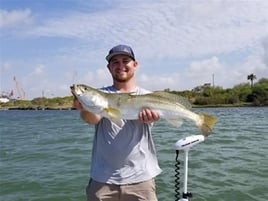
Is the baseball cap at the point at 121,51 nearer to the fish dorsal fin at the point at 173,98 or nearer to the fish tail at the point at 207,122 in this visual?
the fish dorsal fin at the point at 173,98

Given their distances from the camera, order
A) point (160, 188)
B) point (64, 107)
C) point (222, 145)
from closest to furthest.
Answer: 1. point (160, 188)
2. point (222, 145)
3. point (64, 107)

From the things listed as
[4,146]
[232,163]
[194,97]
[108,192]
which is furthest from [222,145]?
[194,97]

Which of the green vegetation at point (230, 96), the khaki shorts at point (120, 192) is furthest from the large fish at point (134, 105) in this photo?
the green vegetation at point (230, 96)

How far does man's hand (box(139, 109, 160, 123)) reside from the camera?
4160 mm

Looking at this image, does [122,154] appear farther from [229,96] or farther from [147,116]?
[229,96]

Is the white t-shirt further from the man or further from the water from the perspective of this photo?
the water

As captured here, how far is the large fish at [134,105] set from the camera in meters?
4.06

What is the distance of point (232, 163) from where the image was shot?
13102 mm

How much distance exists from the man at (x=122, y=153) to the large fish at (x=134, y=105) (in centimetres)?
9

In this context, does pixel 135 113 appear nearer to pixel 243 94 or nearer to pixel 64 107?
pixel 243 94

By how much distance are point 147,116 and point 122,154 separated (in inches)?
17.5

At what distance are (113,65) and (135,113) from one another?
21.3 inches

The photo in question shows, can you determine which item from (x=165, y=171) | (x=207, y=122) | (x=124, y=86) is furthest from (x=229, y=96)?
(x=124, y=86)

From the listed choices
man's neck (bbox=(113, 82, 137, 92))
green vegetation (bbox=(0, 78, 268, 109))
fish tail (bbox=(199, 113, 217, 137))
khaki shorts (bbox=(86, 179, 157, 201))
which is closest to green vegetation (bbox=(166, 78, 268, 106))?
green vegetation (bbox=(0, 78, 268, 109))
